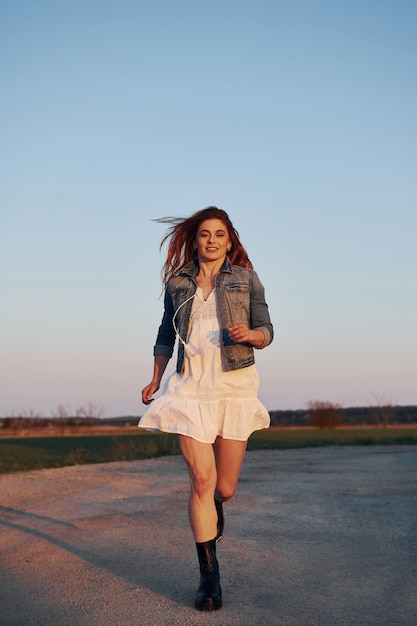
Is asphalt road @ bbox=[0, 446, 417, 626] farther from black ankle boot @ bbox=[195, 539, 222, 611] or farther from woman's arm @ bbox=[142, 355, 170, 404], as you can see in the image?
woman's arm @ bbox=[142, 355, 170, 404]

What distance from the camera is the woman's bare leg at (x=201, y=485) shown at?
4.71 m

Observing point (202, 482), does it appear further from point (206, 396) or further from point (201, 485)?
point (206, 396)

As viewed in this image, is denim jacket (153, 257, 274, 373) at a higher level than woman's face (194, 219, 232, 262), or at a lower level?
lower

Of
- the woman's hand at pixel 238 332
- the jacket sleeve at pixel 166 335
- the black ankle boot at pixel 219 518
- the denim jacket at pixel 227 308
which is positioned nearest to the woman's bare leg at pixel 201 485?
the black ankle boot at pixel 219 518

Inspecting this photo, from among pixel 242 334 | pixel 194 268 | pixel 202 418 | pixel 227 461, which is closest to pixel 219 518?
pixel 227 461

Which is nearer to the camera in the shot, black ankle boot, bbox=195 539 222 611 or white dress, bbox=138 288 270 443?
black ankle boot, bbox=195 539 222 611

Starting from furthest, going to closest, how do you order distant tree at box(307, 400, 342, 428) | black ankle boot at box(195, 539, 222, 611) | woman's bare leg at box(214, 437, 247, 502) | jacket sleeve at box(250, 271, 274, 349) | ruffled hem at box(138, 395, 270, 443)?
distant tree at box(307, 400, 342, 428), jacket sleeve at box(250, 271, 274, 349), woman's bare leg at box(214, 437, 247, 502), ruffled hem at box(138, 395, 270, 443), black ankle boot at box(195, 539, 222, 611)

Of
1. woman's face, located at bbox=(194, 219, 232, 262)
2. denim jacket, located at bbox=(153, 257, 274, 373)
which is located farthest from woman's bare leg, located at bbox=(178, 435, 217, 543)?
woman's face, located at bbox=(194, 219, 232, 262)

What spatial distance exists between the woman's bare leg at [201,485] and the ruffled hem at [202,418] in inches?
2.6

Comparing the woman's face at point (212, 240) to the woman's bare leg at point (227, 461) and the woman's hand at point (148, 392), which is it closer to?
the woman's hand at point (148, 392)

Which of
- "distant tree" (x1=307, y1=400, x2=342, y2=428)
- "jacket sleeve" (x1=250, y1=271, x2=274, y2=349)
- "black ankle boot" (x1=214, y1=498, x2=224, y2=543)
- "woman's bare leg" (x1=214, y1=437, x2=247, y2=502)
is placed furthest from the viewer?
"distant tree" (x1=307, y1=400, x2=342, y2=428)

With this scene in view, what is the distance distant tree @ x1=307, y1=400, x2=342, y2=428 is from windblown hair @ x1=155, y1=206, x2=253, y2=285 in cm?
3518

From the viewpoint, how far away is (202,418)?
4.76 meters

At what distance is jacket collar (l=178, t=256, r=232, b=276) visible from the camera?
17.2 feet
